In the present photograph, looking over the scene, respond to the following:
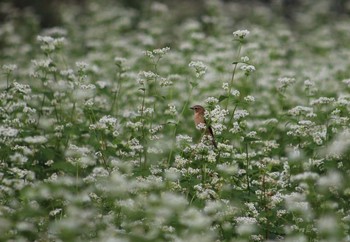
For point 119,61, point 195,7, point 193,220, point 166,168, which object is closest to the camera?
point 193,220

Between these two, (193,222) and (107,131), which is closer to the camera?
(193,222)

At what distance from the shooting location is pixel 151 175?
5.14m

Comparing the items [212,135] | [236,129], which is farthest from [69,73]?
[236,129]

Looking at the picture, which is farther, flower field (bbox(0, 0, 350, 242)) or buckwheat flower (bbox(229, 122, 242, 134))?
buckwheat flower (bbox(229, 122, 242, 134))

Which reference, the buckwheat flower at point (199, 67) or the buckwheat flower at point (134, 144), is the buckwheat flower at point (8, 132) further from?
the buckwheat flower at point (199, 67)

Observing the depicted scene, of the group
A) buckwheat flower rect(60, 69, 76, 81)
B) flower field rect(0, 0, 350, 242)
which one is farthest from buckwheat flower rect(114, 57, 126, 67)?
buckwheat flower rect(60, 69, 76, 81)

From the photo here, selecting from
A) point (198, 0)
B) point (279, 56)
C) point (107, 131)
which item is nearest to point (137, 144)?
point (107, 131)

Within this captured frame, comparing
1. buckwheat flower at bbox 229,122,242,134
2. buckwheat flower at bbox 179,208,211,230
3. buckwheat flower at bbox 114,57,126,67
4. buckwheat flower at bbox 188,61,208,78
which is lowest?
buckwheat flower at bbox 179,208,211,230

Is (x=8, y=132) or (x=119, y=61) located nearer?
(x=8, y=132)

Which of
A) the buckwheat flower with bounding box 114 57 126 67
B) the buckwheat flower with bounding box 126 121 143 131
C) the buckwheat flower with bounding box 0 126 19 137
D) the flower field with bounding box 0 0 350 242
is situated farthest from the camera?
the buckwheat flower with bounding box 114 57 126 67

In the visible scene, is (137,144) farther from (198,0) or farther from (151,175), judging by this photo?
(198,0)

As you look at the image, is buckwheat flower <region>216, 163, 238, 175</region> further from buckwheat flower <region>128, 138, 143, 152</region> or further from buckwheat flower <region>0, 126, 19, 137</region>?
buckwheat flower <region>0, 126, 19, 137</region>

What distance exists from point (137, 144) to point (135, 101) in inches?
97.6

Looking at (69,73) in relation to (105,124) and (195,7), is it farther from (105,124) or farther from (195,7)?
(195,7)
